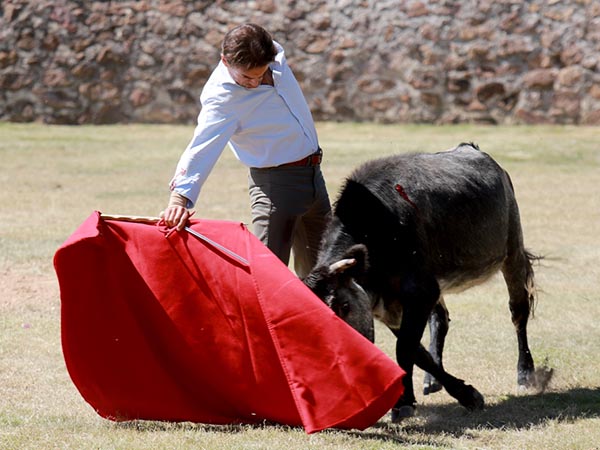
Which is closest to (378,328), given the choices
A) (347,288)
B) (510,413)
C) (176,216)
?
(510,413)

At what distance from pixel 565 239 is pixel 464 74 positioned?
6.89m

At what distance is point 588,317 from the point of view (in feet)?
28.7

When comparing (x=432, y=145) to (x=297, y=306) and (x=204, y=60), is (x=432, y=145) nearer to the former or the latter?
(x=204, y=60)

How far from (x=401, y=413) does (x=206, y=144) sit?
1769 millimetres

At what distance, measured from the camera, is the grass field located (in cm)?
538

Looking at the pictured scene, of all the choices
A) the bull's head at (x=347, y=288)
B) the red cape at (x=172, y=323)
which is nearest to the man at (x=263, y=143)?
the red cape at (x=172, y=323)

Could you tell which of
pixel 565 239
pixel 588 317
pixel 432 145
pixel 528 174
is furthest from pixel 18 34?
pixel 588 317

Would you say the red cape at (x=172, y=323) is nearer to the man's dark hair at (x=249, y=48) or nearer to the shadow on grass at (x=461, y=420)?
the shadow on grass at (x=461, y=420)

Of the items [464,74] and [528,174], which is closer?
[528,174]

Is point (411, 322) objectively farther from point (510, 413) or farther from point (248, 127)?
point (248, 127)

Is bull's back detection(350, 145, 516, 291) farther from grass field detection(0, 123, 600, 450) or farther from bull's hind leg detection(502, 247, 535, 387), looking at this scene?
grass field detection(0, 123, 600, 450)

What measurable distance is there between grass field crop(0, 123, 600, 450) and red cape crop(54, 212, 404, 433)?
14cm

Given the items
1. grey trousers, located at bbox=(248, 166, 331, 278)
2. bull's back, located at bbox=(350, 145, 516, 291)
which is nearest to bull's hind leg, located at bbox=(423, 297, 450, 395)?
bull's back, located at bbox=(350, 145, 516, 291)

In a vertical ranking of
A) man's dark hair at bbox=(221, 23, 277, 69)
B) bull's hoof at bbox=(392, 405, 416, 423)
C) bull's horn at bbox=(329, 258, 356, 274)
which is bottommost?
bull's hoof at bbox=(392, 405, 416, 423)
